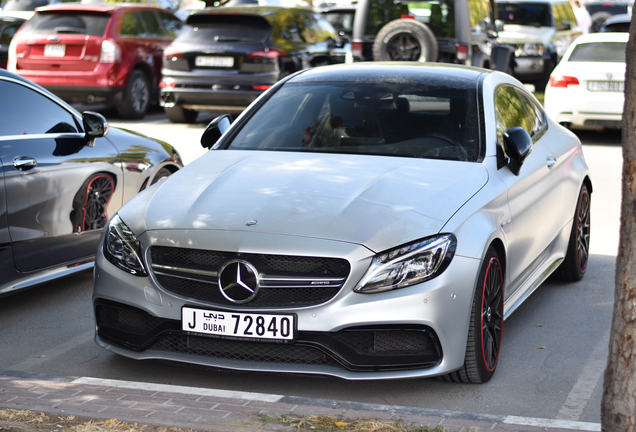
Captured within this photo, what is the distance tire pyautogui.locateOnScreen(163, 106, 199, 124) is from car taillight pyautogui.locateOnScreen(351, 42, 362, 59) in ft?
9.46

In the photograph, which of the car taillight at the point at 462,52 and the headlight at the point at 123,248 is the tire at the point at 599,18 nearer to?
the car taillight at the point at 462,52

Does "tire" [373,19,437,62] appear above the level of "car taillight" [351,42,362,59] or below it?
above

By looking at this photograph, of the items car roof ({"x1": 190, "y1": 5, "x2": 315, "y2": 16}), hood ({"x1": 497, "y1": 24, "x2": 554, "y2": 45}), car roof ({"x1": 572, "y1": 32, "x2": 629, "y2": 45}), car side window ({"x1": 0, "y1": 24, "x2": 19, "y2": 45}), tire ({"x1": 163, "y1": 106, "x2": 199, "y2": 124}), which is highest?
car roof ({"x1": 190, "y1": 5, "x2": 315, "y2": 16})

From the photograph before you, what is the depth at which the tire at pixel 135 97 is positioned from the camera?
50.9ft

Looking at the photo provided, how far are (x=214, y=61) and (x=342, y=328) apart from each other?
10.9m

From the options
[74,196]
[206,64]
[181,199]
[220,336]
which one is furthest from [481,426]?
[206,64]

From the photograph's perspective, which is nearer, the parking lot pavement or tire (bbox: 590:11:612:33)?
the parking lot pavement

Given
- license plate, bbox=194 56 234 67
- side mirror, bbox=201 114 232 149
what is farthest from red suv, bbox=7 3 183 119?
side mirror, bbox=201 114 232 149

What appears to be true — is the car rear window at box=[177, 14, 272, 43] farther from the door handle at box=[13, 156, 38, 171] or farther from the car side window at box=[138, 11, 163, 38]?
the door handle at box=[13, 156, 38, 171]

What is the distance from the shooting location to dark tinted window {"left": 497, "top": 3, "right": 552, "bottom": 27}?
→ 70.7ft

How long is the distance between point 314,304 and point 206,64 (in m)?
10.9

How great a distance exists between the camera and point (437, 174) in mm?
4988

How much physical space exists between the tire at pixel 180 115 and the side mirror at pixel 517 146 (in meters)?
10.5

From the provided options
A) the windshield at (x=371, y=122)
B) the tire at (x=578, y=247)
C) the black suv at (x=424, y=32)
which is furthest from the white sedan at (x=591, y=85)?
the windshield at (x=371, y=122)
